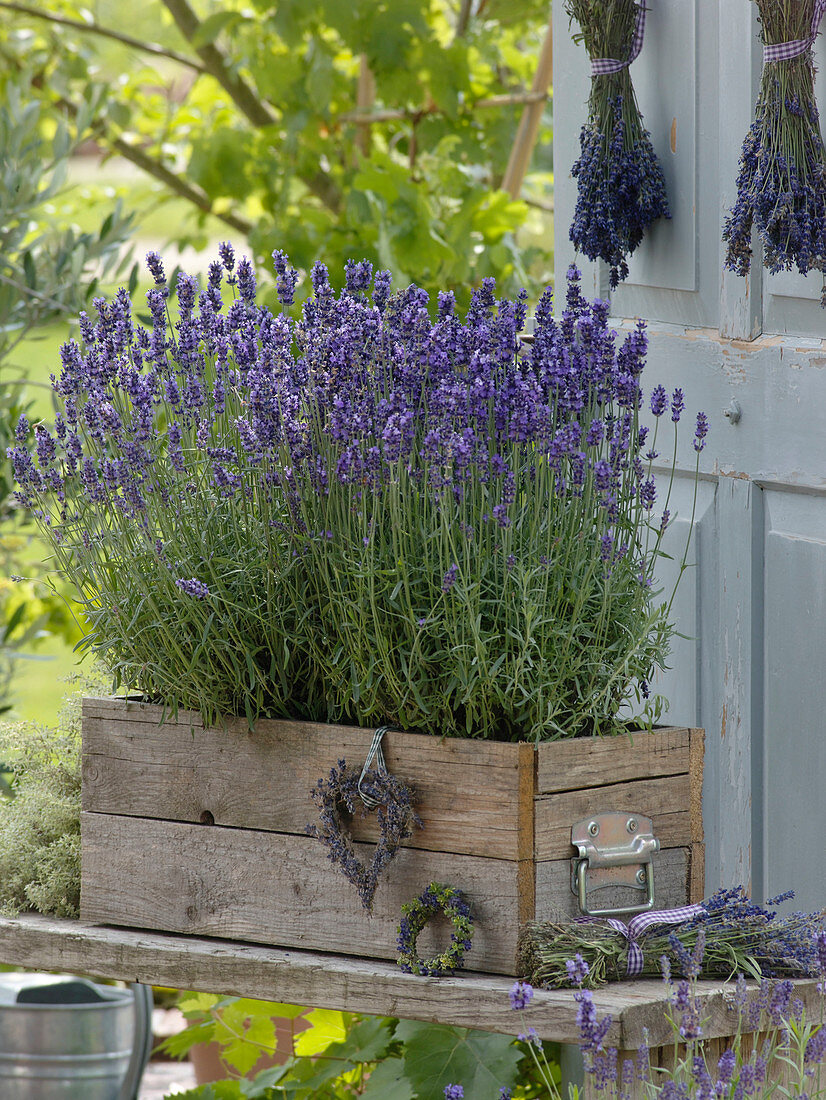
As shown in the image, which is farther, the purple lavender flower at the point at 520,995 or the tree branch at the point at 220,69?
the tree branch at the point at 220,69

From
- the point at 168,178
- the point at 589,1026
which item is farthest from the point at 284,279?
the point at 168,178

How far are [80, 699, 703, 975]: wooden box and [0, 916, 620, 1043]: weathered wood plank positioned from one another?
35 millimetres

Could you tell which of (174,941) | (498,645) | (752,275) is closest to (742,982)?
(498,645)

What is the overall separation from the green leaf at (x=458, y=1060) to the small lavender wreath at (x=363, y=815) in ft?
1.33

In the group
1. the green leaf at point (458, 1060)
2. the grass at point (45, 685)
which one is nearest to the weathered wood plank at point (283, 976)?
the green leaf at point (458, 1060)

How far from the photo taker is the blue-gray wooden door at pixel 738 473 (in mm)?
2098

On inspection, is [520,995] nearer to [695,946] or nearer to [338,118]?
[695,946]

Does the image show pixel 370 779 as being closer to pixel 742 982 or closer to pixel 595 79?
pixel 742 982

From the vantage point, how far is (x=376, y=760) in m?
1.63

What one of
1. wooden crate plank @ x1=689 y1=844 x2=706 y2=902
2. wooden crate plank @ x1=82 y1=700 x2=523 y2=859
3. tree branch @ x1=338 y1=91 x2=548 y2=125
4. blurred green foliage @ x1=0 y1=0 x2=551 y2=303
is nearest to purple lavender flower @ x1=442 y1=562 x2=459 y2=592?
wooden crate plank @ x1=82 y1=700 x2=523 y2=859

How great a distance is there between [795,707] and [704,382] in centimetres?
56

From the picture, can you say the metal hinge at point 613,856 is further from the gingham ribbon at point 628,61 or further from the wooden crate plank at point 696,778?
the gingham ribbon at point 628,61

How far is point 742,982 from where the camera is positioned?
57.5 inches

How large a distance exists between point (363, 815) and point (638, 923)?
341mm
